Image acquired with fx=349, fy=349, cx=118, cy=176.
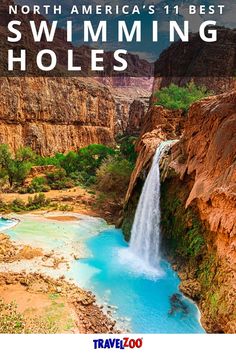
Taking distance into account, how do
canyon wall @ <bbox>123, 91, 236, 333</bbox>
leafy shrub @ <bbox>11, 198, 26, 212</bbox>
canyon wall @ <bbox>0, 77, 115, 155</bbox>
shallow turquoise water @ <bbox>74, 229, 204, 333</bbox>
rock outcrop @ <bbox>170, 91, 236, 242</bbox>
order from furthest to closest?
canyon wall @ <bbox>0, 77, 115, 155</bbox>
leafy shrub @ <bbox>11, 198, 26, 212</bbox>
shallow turquoise water @ <bbox>74, 229, 204, 333</bbox>
rock outcrop @ <bbox>170, 91, 236, 242</bbox>
canyon wall @ <bbox>123, 91, 236, 333</bbox>

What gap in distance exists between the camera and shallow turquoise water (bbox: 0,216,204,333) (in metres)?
6.87

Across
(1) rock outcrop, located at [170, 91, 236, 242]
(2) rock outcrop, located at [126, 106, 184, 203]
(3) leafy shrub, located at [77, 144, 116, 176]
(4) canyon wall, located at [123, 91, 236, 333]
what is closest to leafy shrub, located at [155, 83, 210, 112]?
(2) rock outcrop, located at [126, 106, 184, 203]

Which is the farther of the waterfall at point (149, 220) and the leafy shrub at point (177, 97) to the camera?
the leafy shrub at point (177, 97)

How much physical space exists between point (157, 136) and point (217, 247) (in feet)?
25.3

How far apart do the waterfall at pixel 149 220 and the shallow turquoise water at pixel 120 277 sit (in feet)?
1.32

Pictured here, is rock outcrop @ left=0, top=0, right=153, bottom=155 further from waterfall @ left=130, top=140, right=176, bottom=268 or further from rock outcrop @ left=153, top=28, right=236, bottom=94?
waterfall @ left=130, top=140, right=176, bottom=268

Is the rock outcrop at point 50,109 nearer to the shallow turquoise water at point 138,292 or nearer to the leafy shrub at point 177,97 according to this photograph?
the leafy shrub at point 177,97

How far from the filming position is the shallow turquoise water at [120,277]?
6867mm

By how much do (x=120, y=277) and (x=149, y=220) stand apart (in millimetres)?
2566

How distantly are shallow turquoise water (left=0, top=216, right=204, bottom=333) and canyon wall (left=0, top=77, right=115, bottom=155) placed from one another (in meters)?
20.0

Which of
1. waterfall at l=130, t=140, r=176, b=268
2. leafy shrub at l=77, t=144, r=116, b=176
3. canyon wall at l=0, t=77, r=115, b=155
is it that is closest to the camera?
waterfall at l=130, t=140, r=176, b=268
